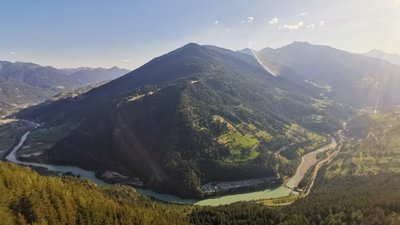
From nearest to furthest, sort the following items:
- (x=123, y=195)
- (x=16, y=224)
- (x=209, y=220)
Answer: (x=16, y=224) → (x=209, y=220) → (x=123, y=195)

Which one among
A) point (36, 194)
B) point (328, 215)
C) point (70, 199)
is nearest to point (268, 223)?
point (328, 215)

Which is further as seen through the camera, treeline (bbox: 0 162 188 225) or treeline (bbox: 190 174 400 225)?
treeline (bbox: 190 174 400 225)

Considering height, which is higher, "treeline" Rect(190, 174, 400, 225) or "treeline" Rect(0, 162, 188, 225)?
"treeline" Rect(0, 162, 188, 225)

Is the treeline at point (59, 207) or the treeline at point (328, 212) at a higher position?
the treeline at point (59, 207)

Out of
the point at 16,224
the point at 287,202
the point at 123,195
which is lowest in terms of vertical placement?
the point at 287,202

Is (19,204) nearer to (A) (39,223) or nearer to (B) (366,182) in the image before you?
(A) (39,223)

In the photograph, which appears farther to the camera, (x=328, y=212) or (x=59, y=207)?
(x=328, y=212)

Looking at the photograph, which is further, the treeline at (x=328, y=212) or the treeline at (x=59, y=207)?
the treeline at (x=328, y=212)

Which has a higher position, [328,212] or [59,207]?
[59,207]
